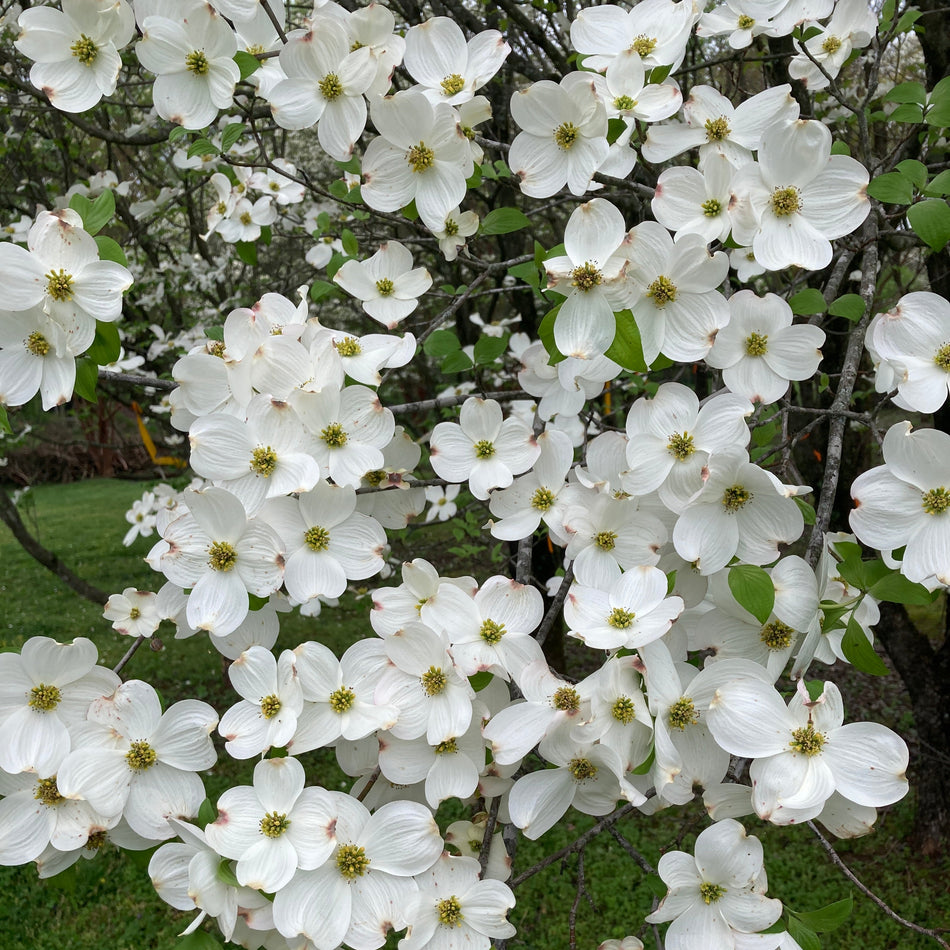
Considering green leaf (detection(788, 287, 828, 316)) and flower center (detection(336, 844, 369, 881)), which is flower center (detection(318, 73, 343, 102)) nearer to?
green leaf (detection(788, 287, 828, 316))

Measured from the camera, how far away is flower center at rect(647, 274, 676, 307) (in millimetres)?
910

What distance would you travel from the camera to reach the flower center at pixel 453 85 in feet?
3.47

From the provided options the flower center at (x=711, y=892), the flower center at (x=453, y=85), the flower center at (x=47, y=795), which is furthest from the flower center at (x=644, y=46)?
the flower center at (x=47, y=795)

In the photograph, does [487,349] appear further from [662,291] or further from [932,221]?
[932,221]

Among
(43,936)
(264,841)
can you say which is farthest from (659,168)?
(43,936)

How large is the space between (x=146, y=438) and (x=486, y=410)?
101 inches

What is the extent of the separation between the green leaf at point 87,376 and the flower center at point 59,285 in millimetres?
80

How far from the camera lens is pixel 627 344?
869 mm

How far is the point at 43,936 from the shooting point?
3006 millimetres

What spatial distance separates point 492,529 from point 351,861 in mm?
415

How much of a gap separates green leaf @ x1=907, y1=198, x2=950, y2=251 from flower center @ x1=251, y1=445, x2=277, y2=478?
76 centimetres

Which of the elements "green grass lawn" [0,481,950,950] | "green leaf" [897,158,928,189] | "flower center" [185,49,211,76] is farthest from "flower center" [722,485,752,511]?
"green grass lawn" [0,481,950,950]

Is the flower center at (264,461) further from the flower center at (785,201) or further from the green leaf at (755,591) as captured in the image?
the flower center at (785,201)

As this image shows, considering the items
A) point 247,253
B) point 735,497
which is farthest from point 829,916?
point 247,253
